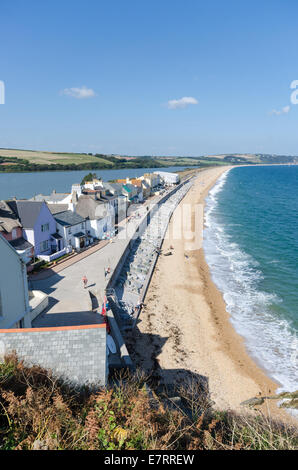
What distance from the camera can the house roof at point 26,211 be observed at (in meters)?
26.8

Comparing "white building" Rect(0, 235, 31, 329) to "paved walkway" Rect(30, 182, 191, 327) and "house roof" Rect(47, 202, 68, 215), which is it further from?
"house roof" Rect(47, 202, 68, 215)

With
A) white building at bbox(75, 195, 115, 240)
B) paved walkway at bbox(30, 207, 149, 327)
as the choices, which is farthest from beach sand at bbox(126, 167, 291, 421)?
white building at bbox(75, 195, 115, 240)

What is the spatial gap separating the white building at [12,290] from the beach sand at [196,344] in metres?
7.02

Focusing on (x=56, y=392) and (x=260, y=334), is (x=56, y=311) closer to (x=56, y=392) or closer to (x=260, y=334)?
(x=56, y=392)

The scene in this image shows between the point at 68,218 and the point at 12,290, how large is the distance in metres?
19.4

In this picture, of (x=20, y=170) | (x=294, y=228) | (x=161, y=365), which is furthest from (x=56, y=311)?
(x=20, y=170)

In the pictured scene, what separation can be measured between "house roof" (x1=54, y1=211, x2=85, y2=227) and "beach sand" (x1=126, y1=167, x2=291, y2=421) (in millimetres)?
11339

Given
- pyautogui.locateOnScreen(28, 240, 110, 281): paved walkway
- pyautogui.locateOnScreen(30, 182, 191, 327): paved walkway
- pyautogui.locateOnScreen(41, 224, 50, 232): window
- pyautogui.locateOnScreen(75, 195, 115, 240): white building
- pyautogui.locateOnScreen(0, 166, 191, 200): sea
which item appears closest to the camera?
pyautogui.locateOnScreen(30, 182, 191, 327): paved walkway

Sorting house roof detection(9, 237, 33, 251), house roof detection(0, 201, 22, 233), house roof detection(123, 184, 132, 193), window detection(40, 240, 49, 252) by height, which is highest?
house roof detection(123, 184, 132, 193)

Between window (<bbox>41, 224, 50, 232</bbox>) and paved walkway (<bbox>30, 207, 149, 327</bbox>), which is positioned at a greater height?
window (<bbox>41, 224, 50, 232</bbox>)

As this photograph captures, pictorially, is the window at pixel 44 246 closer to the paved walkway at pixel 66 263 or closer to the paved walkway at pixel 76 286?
the paved walkway at pixel 66 263

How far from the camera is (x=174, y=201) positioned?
249ft

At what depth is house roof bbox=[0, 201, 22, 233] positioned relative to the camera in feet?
81.3

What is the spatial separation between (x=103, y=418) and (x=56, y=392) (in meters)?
1.50
